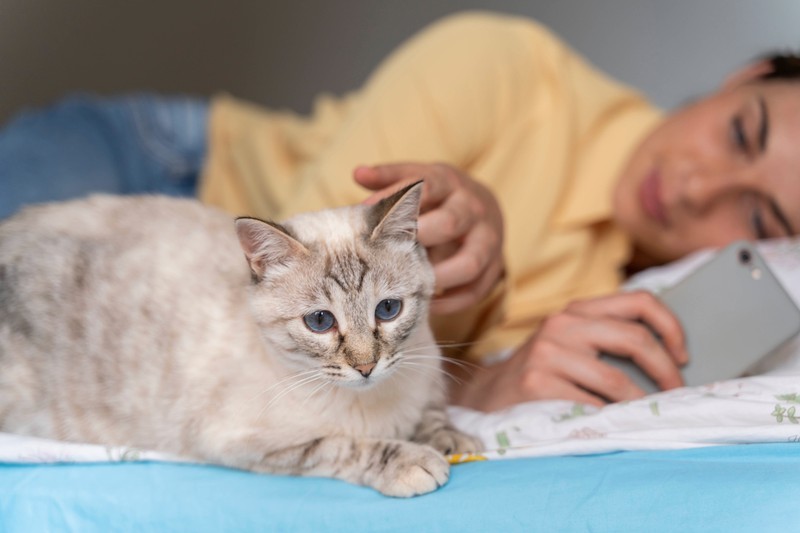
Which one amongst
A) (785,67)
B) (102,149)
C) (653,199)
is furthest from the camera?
(102,149)

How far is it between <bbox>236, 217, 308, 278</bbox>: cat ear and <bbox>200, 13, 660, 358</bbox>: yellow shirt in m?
0.68

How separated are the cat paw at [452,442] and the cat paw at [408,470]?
0.34 feet

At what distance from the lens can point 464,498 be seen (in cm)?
127

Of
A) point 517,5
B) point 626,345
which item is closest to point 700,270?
point 626,345

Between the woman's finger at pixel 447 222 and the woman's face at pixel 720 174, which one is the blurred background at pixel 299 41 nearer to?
the woman's face at pixel 720 174

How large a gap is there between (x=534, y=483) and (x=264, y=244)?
0.64 m

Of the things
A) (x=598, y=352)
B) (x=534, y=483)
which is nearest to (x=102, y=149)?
(x=598, y=352)

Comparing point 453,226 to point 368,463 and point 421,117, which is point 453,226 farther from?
point 421,117

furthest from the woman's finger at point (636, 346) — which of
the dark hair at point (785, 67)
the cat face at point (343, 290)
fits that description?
the dark hair at point (785, 67)

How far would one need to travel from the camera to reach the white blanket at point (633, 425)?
53.0 inches

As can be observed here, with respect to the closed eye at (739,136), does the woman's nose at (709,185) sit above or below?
below

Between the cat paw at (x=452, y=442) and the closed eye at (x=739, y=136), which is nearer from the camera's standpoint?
the cat paw at (x=452, y=442)

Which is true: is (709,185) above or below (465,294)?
above

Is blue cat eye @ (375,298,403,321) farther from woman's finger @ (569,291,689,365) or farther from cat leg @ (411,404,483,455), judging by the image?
woman's finger @ (569,291,689,365)
